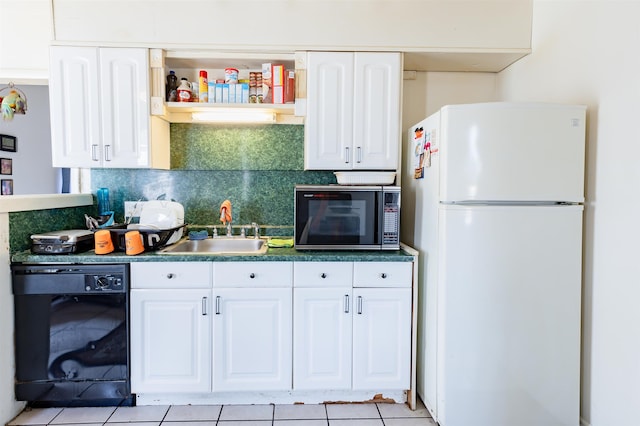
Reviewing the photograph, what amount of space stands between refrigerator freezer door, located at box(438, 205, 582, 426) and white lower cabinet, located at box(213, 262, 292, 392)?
85cm

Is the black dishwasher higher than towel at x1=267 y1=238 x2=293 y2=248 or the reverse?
the reverse

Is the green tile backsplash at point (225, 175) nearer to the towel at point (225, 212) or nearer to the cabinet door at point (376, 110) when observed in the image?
the towel at point (225, 212)

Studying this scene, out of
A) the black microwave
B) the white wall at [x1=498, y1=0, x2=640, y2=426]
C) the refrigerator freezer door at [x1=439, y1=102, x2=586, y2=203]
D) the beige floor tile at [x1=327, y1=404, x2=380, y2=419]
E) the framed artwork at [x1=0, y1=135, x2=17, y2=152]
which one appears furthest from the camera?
the framed artwork at [x1=0, y1=135, x2=17, y2=152]

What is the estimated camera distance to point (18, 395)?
2045 mm

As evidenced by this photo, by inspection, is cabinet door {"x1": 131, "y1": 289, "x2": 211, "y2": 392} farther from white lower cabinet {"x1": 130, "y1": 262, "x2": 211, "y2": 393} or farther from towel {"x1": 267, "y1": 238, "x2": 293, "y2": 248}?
towel {"x1": 267, "y1": 238, "x2": 293, "y2": 248}

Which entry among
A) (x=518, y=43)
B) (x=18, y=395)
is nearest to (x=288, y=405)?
(x=18, y=395)

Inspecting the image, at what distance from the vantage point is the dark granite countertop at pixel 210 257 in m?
2.01

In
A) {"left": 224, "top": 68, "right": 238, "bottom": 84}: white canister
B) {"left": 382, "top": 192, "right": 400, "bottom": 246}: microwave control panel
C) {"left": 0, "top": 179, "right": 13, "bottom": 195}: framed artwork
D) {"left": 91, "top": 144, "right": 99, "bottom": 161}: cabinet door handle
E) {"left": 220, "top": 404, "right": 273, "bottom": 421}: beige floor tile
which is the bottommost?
{"left": 220, "top": 404, "right": 273, "bottom": 421}: beige floor tile

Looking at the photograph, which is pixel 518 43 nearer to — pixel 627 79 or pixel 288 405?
pixel 627 79

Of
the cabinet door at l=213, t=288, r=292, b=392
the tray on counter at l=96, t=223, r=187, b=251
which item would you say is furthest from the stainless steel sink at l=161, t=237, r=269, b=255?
the cabinet door at l=213, t=288, r=292, b=392

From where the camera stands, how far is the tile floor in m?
2.04

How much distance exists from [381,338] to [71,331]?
5.48 feet

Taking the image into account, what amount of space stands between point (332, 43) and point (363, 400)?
2.11 m

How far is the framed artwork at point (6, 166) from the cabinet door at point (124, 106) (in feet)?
6.62
